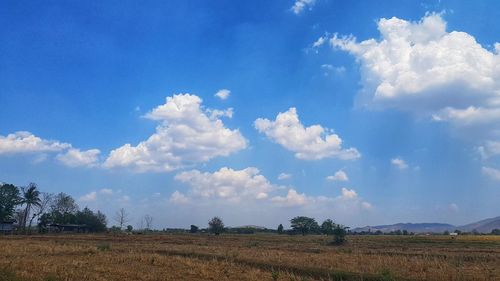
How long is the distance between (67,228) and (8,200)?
1727 cm

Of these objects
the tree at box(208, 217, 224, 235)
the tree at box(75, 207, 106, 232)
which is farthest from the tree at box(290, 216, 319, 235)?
the tree at box(75, 207, 106, 232)

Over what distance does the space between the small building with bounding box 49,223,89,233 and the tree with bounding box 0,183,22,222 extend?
36.0ft

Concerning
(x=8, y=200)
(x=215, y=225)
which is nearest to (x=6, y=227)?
(x=8, y=200)

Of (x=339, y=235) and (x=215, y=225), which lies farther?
(x=215, y=225)

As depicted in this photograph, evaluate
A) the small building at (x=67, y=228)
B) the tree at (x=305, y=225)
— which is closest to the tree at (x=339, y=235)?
the small building at (x=67, y=228)

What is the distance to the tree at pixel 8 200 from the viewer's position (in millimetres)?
121044

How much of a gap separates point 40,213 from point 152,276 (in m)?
122

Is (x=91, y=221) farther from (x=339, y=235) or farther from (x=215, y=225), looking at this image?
(x=339, y=235)

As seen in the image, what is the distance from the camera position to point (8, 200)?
410 ft

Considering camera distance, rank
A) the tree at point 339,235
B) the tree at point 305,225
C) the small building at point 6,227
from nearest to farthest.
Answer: the tree at point 339,235 < the small building at point 6,227 < the tree at point 305,225

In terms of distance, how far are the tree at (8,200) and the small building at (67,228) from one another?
10976 millimetres

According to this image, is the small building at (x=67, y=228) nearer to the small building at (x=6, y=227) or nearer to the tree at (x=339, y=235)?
the small building at (x=6, y=227)

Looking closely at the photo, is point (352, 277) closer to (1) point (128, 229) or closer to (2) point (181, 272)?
(2) point (181, 272)

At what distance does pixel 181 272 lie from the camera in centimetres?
2641
